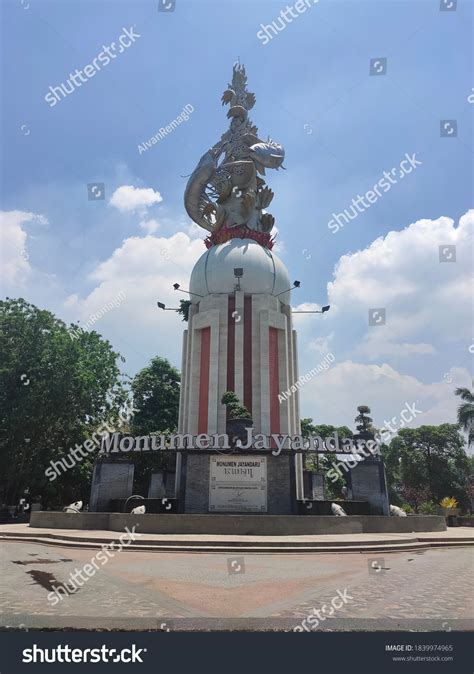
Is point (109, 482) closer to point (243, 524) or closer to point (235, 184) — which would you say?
point (243, 524)

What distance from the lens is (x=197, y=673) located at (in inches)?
202

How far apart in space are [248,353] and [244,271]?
301 inches

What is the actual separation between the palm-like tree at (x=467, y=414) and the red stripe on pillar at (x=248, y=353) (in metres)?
20.6

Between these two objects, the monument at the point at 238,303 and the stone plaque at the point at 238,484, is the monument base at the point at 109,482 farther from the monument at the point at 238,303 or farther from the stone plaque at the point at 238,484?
the monument at the point at 238,303

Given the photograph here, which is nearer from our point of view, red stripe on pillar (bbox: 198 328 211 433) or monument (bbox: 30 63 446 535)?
monument (bbox: 30 63 446 535)

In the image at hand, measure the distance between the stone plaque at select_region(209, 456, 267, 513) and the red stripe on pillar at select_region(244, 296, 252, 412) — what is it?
13169 millimetres

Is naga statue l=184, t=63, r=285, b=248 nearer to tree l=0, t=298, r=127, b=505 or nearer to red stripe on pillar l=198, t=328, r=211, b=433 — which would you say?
red stripe on pillar l=198, t=328, r=211, b=433

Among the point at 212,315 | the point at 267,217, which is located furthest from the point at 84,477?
the point at 267,217

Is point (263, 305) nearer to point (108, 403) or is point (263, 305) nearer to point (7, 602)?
Answer: point (108, 403)

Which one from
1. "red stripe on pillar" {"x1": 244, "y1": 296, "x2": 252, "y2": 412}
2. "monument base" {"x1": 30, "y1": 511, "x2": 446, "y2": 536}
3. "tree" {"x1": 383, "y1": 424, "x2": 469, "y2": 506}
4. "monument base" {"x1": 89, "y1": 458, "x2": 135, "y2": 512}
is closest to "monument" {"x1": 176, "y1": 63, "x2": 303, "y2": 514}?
"red stripe on pillar" {"x1": 244, "y1": 296, "x2": 252, "y2": 412}

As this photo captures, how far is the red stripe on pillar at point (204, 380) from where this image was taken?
38000 mm

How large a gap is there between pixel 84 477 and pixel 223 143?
3701 centimetres

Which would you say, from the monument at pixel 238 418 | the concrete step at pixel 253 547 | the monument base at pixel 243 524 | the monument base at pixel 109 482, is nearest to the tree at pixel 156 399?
the monument at pixel 238 418

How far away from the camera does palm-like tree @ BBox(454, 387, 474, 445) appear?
41.2 m
